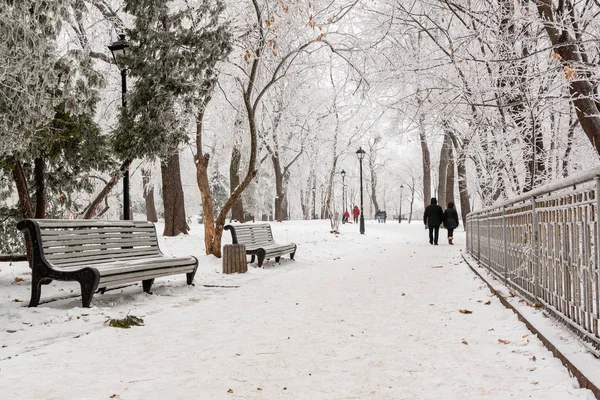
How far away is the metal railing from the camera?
3393mm

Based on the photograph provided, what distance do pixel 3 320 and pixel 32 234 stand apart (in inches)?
41.1

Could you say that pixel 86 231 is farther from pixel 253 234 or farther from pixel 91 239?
pixel 253 234

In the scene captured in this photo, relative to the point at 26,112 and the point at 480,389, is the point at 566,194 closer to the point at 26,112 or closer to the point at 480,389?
the point at 480,389

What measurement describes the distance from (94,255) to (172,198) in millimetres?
9640

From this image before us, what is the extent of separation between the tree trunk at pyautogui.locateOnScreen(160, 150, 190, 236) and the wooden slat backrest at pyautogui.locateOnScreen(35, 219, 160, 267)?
814 cm

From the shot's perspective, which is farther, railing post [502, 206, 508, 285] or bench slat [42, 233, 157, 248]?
railing post [502, 206, 508, 285]

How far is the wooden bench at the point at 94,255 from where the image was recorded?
19.9 feet

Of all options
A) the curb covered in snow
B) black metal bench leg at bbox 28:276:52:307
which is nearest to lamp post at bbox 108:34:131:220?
black metal bench leg at bbox 28:276:52:307

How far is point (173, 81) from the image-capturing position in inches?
415

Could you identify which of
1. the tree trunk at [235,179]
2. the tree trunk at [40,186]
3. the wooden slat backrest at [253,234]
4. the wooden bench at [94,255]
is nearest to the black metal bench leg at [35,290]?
the wooden bench at [94,255]

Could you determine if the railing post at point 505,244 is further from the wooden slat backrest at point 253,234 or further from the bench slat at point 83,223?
the wooden slat backrest at point 253,234

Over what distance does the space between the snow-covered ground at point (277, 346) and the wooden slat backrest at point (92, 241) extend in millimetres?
568

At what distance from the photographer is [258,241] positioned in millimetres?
12430

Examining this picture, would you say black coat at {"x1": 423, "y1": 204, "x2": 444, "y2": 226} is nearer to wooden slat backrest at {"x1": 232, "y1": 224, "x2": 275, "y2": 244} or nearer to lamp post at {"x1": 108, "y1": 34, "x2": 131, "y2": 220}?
wooden slat backrest at {"x1": 232, "y1": 224, "x2": 275, "y2": 244}
